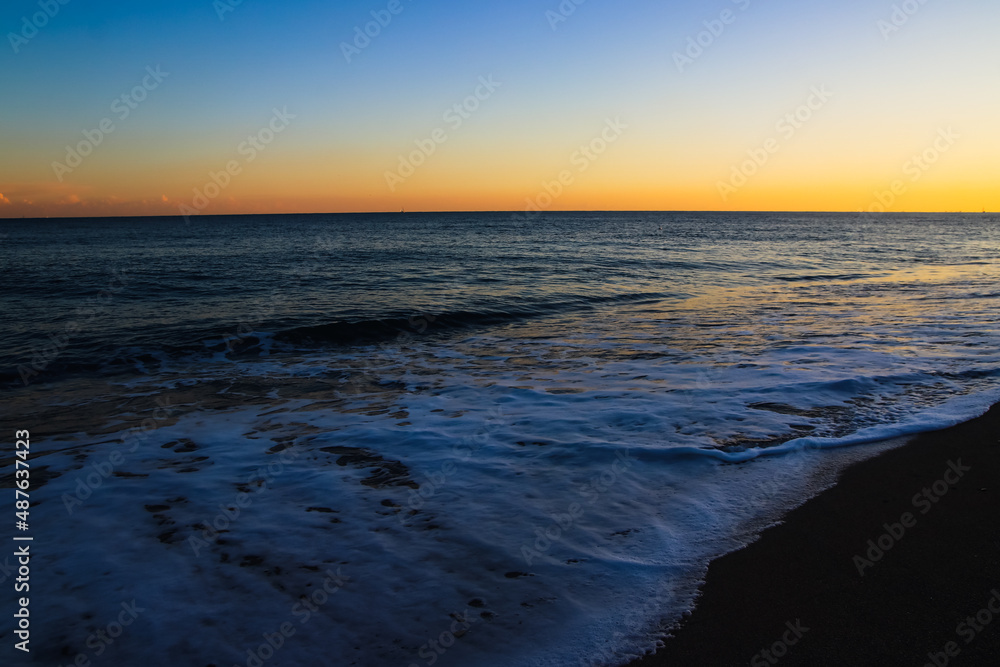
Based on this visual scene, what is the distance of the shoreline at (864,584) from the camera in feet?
10.2

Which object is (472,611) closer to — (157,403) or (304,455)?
(304,455)

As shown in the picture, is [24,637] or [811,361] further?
[811,361]

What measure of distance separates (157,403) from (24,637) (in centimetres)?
571

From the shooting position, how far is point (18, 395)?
9.20m

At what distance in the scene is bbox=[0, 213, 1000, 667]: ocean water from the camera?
3539 mm

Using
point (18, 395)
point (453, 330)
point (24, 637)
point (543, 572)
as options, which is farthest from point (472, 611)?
point (453, 330)
